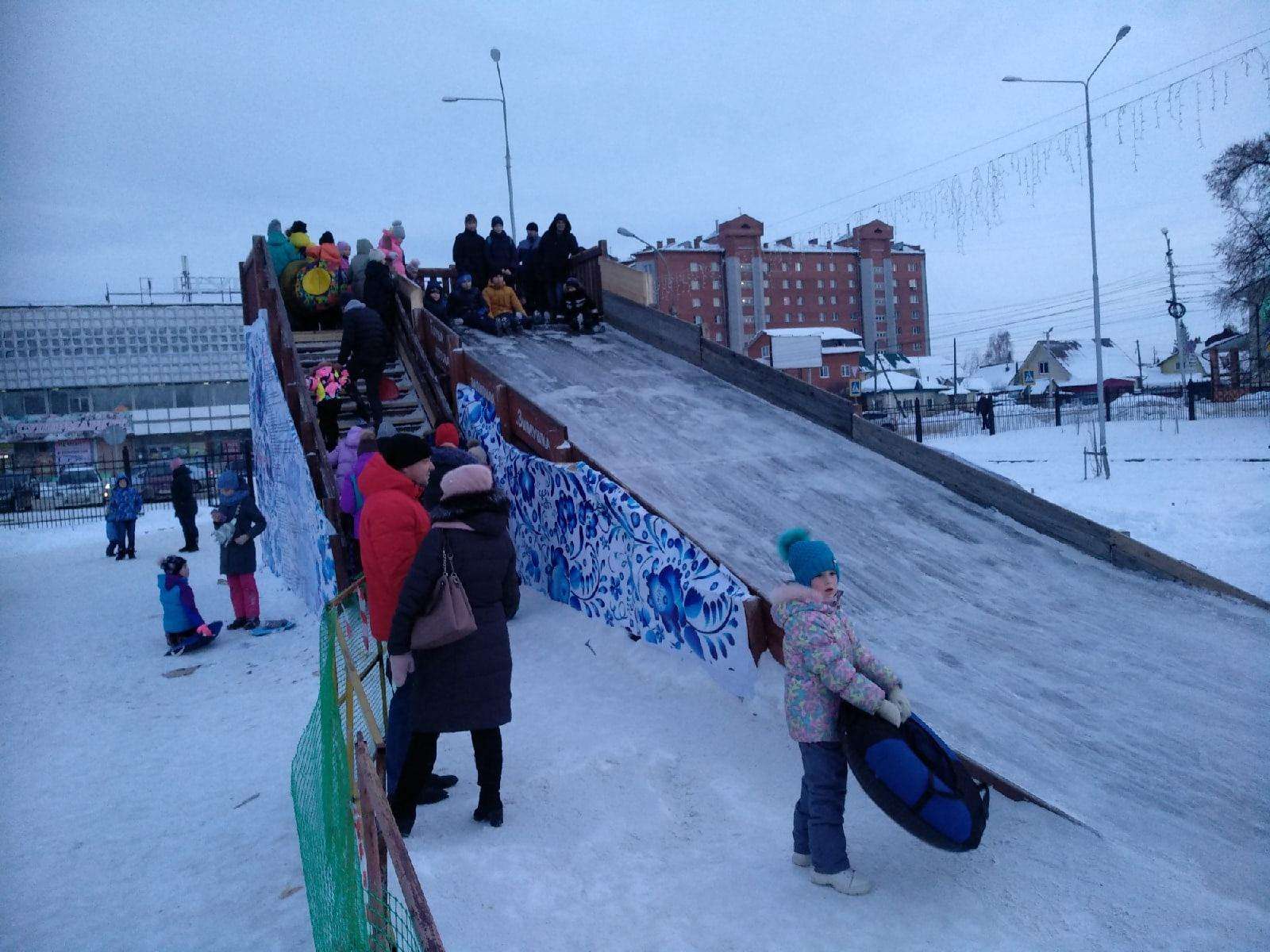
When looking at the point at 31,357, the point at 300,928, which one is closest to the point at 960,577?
the point at 300,928

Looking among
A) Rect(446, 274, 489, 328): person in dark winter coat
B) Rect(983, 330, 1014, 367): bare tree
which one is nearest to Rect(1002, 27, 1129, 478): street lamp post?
Rect(446, 274, 489, 328): person in dark winter coat

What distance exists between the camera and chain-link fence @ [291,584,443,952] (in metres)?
2.55

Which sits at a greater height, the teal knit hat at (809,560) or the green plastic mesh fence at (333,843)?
the teal knit hat at (809,560)

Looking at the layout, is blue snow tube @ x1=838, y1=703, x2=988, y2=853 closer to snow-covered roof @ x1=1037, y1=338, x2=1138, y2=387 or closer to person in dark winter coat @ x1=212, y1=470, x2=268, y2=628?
person in dark winter coat @ x1=212, y1=470, x2=268, y2=628

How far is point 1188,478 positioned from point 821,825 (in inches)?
662

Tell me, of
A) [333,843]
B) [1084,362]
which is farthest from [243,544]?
[1084,362]


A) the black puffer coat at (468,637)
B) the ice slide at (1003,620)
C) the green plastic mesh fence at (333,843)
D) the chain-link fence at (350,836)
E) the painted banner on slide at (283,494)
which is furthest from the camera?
the painted banner on slide at (283,494)

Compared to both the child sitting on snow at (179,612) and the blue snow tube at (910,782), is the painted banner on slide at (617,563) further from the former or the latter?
the child sitting on snow at (179,612)

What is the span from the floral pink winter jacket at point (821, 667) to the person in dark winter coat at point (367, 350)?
24.5ft

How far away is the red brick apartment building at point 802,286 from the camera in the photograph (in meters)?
78.6

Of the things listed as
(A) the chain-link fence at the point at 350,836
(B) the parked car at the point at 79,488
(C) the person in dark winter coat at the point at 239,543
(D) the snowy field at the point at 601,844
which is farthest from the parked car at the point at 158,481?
(A) the chain-link fence at the point at 350,836

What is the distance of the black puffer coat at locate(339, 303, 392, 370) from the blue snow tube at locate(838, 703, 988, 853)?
804 cm

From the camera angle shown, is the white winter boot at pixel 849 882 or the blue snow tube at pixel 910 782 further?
the white winter boot at pixel 849 882

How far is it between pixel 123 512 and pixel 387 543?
14204mm
